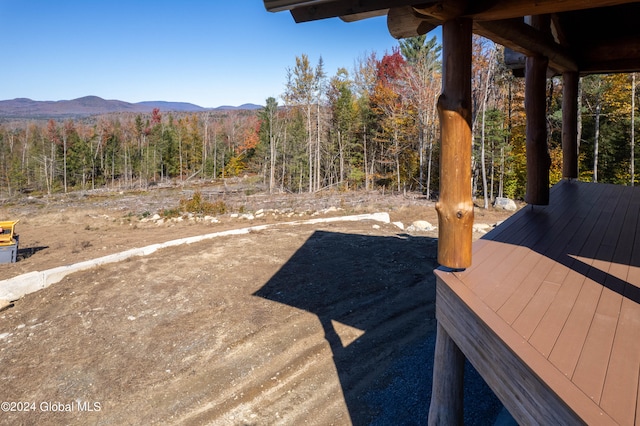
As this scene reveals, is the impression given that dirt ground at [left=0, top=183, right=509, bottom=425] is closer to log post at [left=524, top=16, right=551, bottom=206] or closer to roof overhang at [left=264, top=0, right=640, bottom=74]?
log post at [left=524, top=16, right=551, bottom=206]

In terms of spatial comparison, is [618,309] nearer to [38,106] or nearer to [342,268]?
[342,268]

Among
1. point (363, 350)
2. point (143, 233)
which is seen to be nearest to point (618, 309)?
point (363, 350)

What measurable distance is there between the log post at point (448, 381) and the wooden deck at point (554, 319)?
22 cm

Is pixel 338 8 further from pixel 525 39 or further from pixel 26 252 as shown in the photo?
pixel 26 252

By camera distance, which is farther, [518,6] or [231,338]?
[231,338]

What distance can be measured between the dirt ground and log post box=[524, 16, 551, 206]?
233cm

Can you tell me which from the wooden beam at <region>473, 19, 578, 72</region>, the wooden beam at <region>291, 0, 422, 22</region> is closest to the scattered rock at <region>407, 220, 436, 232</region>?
the wooden beam at <region>473, 19, 578, 72</region>

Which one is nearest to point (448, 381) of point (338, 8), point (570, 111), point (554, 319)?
point (554, 319)

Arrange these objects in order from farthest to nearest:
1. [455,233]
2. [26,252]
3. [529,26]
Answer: [26,252] → [529,26] → [455,233]

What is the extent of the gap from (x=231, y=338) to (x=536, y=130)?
484 centimetres

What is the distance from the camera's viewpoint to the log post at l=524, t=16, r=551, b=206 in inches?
181

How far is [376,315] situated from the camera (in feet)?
18.3

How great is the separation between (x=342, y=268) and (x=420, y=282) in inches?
60.9

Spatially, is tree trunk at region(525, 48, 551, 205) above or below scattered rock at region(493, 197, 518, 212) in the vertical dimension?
above
